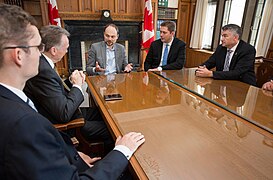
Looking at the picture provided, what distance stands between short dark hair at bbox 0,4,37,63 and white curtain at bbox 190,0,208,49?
203 inches

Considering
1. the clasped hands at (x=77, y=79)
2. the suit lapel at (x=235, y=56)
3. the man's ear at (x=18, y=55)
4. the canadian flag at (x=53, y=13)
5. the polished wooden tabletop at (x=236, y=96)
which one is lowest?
the polished wooden tabletop at (x=236, y=96)

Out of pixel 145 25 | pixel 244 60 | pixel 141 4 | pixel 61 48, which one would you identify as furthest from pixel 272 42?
pixel 61 48

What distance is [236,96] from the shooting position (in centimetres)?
158

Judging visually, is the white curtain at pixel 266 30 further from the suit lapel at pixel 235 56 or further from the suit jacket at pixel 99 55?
the suit jacket at pixel 99 55

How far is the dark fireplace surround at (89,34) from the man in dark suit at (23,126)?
3.95 m

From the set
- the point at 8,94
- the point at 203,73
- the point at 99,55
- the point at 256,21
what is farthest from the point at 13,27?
the point at 256,21

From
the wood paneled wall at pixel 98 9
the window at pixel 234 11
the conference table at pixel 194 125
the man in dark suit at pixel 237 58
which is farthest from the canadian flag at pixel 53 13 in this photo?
the window at pixel 234 11

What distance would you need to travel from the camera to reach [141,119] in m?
1.19

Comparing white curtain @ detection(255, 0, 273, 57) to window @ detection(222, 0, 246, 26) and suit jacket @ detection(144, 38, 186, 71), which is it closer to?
window @ detection(222, 0, 246, 26)

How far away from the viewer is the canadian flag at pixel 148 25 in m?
4.46

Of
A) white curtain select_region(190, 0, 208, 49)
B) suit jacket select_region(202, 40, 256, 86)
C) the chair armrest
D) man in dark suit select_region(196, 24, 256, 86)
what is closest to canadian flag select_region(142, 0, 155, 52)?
white curtain select_region(190, 0, 208, 49)

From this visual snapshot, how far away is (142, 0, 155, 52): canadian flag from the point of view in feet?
14.6

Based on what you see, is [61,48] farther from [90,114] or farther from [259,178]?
[259,178]

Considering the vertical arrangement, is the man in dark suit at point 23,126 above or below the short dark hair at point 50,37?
below
